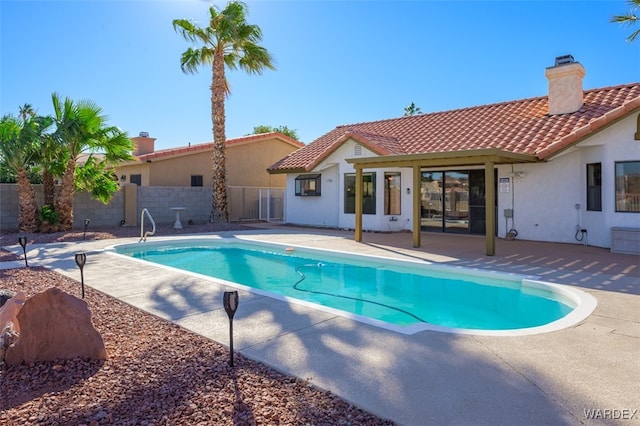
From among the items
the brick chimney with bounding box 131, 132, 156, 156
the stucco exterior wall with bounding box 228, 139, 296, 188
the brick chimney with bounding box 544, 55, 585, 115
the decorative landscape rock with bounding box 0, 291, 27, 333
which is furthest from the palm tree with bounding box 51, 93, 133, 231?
the brick chimney with bounding box 544, 55, 585, 115

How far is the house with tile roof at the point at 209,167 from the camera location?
2400 centimetres

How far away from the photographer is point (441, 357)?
442 centimetres

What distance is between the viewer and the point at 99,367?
13.9 feet

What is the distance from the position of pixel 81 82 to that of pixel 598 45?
63.7 ft

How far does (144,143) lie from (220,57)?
11253 millimetres

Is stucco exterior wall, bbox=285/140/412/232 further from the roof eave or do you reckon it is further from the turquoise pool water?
the turquoise pool water

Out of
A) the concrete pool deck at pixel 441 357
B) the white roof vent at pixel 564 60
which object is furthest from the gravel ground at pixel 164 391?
the white roof vent at pixel 564 60

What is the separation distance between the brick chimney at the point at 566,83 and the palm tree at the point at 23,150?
62.0ft

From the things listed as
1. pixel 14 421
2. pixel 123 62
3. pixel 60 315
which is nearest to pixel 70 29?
pixel 123 62

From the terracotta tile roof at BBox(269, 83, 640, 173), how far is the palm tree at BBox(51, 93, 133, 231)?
324 inches

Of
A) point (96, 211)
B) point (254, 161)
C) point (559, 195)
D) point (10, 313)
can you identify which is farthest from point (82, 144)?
point (559, 195)

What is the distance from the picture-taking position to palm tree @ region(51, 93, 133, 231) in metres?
15.6

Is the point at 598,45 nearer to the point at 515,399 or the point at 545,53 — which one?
the point at 545,53

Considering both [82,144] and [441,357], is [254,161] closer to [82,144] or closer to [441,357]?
[82,144]
